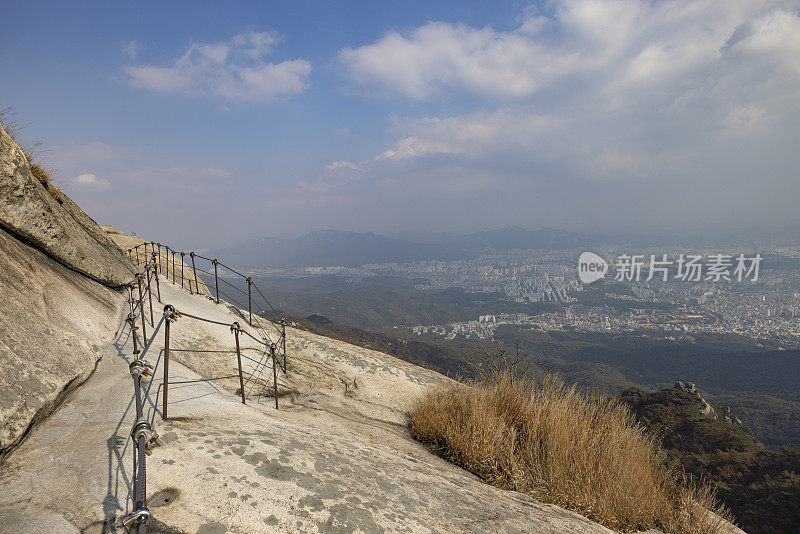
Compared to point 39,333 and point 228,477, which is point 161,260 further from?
point 228,477

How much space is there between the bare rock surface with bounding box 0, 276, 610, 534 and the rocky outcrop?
179 centimetres

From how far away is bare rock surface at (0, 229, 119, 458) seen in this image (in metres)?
2.93

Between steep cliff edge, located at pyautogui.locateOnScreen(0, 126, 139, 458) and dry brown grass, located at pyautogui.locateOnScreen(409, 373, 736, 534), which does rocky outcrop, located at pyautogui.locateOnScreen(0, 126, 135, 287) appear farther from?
dry brown grass, located at pyautogui.locateOnScreen(409, 373, 736, 534)

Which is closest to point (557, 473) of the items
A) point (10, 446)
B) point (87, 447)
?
point (87, 447)

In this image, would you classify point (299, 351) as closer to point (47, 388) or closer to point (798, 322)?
point (47, 388)

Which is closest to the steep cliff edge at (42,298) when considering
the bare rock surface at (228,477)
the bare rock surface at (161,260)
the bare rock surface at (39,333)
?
the bare rock surface at (39,333)

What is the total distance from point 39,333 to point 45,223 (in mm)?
2638

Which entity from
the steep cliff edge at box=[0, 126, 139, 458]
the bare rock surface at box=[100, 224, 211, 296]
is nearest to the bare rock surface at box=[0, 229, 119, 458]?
the steep cliff edge at box=[0, 126, 139, 458]

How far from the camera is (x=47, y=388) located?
10.6ft

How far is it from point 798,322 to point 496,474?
237 m

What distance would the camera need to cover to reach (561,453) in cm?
490

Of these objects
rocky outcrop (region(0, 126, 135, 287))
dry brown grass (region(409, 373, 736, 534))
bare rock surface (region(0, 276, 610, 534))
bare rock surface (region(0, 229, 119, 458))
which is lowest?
dry brown grass (region(409, 373, 736, 534))

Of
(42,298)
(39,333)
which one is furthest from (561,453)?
(42,298)

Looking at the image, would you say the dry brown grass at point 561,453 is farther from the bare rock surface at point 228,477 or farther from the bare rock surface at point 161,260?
the bare rock surface at point 161,260
